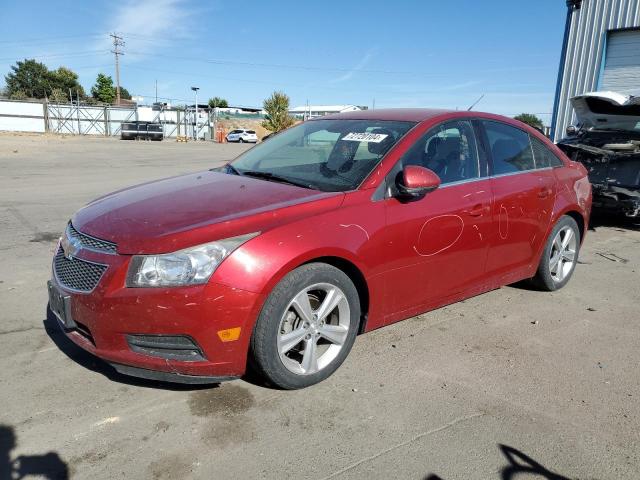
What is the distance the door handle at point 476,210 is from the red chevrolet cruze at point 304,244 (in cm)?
2

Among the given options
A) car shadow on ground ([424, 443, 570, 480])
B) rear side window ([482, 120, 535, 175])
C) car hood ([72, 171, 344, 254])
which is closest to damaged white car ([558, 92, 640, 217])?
rear side window ([482, 120, 535, 175])

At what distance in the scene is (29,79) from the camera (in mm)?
86250

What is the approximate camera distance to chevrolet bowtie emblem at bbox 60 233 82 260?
2.98 meters

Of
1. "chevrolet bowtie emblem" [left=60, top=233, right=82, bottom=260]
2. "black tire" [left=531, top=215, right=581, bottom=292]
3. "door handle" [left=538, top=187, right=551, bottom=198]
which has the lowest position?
"black tire" [left=531, top=215, right=581, bottom=292]

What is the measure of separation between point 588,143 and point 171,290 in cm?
723

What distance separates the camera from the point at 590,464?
8.09ft

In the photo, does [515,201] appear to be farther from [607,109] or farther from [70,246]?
[607,109]

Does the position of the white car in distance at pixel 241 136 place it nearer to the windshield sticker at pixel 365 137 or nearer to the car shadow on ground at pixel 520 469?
the windshield sticker at pixel 365 137

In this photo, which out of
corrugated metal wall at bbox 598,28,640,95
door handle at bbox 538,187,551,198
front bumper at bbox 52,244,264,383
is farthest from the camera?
corrugated metal wall at bbox 598,28,640,95

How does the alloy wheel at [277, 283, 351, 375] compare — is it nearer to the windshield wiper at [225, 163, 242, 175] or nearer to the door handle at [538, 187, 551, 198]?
the windshield wiper at [225, 163, 242, 175]

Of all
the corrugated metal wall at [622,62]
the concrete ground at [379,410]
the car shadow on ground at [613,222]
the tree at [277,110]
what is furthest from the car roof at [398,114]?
the tree at [277,110]

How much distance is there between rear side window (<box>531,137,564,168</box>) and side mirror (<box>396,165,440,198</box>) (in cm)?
171

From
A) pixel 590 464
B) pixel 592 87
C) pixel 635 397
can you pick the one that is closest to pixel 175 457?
pixel 590 464

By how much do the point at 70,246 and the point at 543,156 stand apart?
3.92 metres
